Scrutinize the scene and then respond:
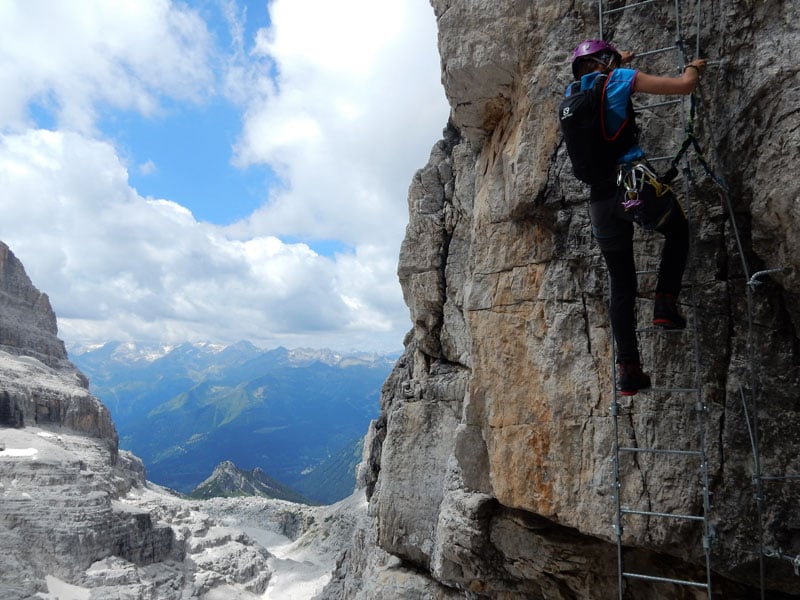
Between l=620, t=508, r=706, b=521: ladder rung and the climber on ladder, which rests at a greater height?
the climber on ladder

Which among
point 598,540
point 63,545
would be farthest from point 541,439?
point 63,545

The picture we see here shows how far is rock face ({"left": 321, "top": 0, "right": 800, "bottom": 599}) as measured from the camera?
22.2ft

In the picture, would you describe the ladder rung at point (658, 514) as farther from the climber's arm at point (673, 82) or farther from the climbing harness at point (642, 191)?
the climber's arm at point (673, 82)

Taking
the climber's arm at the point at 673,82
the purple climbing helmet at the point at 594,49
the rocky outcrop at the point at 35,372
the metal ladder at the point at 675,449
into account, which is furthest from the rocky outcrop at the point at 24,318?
the climber's arm at the point at 673,82

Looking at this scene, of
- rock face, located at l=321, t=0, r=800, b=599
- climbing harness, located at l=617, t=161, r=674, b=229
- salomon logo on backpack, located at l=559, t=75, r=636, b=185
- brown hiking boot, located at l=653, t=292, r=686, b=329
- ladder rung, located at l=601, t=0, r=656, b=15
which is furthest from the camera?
ladder rung, located at l=601, t=0, r=656, b=15

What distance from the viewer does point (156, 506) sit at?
88438 mm

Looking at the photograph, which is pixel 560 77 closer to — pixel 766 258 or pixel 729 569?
pixel 766 258

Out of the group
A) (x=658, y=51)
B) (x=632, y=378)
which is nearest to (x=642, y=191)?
(x=658, y=51)

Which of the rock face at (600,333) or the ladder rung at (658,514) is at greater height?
the rock face at (600,333)

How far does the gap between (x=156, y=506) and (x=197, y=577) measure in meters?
21.0

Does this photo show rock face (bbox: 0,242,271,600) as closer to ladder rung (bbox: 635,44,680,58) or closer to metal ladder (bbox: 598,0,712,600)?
metal ladder (bbox: 598,0,712,600)

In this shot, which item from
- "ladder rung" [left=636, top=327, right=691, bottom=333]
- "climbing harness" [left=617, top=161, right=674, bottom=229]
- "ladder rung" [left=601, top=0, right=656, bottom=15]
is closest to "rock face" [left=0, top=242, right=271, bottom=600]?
"ladder rung" [left=636, top=327, right=691, bottom=333]

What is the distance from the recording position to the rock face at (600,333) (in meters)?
6.77

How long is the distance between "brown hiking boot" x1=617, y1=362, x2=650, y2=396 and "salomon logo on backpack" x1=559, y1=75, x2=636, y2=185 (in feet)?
8.02
